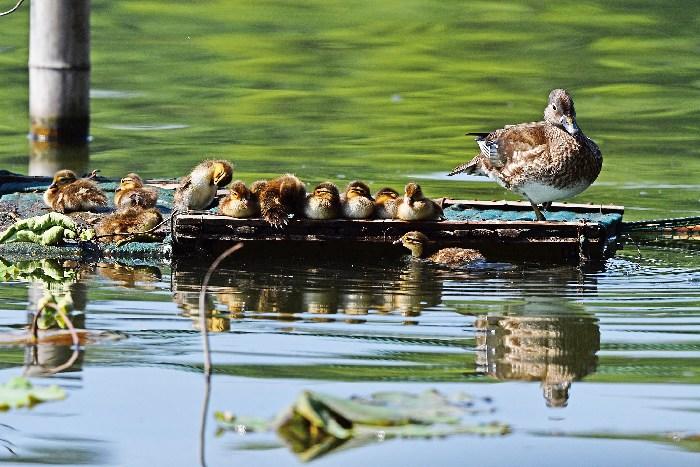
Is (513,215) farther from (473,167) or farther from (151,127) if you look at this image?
(151,127)

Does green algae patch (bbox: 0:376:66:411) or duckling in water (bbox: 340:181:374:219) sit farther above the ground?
duckling in water (bbox: 340:181:374:219)

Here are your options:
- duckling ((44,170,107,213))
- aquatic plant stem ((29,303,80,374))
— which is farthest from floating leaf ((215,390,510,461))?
duckling ((44,170,107,213))

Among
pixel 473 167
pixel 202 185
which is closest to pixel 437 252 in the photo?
pixel 202 185

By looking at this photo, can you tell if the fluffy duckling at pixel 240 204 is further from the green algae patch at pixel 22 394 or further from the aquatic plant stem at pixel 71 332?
the green algae patch at pixel 22 394

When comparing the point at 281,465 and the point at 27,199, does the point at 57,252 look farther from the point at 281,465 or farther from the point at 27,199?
the point at 281,465

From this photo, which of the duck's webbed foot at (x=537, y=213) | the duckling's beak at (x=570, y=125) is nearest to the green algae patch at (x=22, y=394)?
the duck's webbed foot at (x=537, y=213)

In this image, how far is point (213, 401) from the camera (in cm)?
585

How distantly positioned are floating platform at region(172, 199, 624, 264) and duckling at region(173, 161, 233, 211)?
597 millimetres

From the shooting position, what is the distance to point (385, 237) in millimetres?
9430

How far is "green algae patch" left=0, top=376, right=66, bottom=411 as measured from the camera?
558 cm

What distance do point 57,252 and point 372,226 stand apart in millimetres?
1906

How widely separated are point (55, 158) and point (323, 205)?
18.8 ft

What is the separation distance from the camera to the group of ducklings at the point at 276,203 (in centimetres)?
941

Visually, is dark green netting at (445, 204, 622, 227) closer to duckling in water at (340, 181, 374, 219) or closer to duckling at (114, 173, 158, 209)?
duckling in water at (340, 181, 374, 219)
